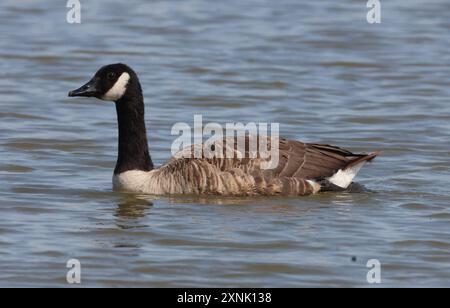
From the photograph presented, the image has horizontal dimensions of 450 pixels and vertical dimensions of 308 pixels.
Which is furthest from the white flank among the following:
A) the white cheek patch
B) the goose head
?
the white cheek patch

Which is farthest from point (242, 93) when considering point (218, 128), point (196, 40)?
point (196, 40)

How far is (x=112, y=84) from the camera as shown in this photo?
43.9 feet

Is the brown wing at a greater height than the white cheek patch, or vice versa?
the white cheek patch

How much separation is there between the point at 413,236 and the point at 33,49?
513 inches

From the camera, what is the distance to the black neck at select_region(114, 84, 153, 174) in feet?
44.3

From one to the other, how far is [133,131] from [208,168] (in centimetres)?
110

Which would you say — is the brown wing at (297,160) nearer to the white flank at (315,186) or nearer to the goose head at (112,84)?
the white flank at (315,186)

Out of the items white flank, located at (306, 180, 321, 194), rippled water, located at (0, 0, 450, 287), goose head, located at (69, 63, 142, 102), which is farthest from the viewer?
goose head, located at (69, 63, 142, 102)

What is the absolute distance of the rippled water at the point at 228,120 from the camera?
10781 millimetres

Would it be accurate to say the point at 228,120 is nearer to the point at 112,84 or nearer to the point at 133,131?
the point at 133,131

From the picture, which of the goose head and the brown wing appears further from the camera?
the goose head

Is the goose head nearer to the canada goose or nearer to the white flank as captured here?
the canada goose

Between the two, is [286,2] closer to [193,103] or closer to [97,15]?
[97,15]

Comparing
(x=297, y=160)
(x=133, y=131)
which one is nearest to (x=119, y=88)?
(x=133, y=131)
